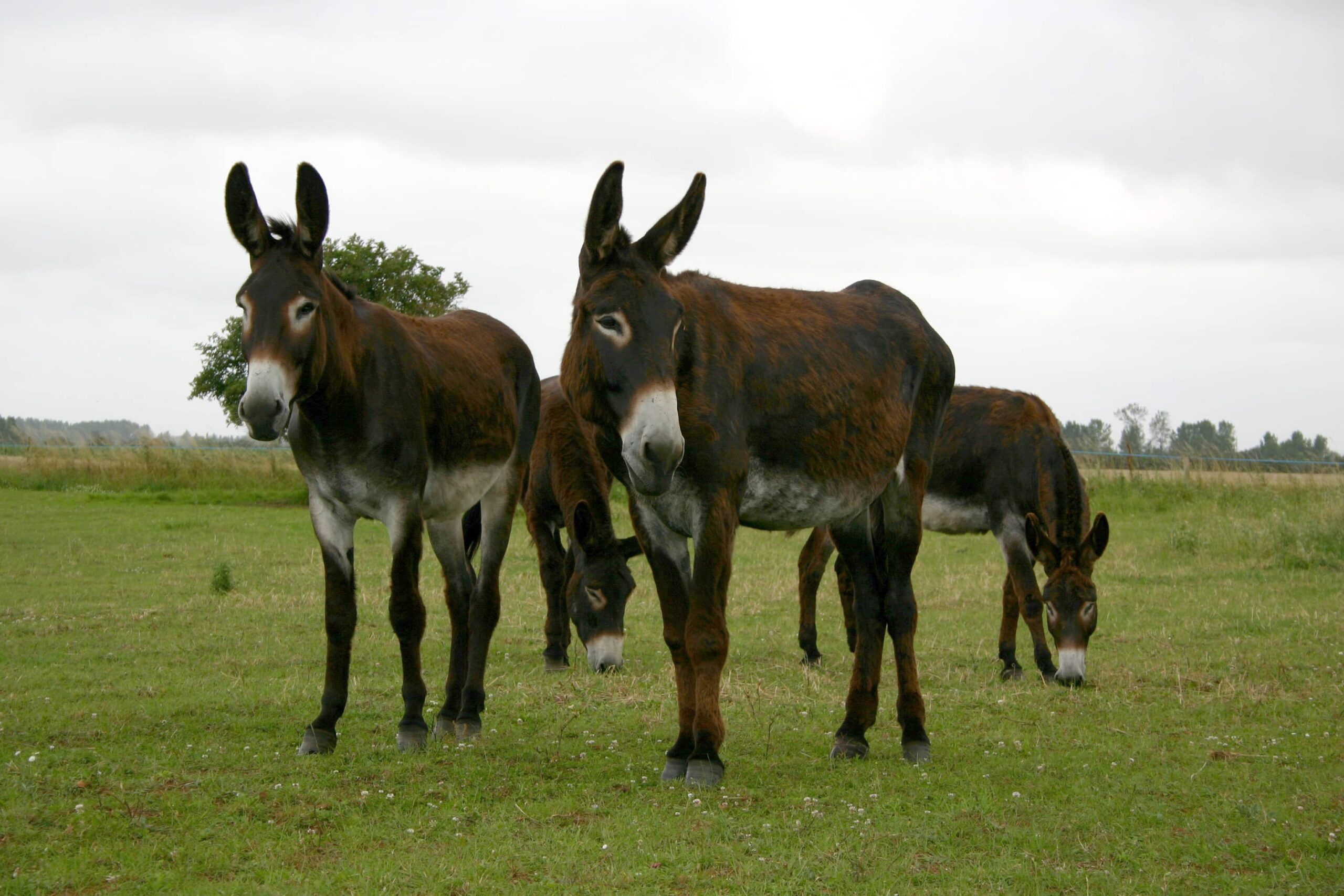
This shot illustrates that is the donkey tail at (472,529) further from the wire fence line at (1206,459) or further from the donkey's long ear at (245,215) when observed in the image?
the wire fence line at (1206,459)

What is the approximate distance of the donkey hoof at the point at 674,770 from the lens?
5.50 meters

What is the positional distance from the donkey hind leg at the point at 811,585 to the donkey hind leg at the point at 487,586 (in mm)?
3223

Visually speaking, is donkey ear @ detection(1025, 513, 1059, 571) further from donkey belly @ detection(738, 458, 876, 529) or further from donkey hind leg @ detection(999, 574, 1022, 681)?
donkey belly @ detection(738, 458, 876, 529)

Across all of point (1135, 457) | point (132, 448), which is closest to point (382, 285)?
point (132, 448)

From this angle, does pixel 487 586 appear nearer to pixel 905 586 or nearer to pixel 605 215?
pixel 905 586

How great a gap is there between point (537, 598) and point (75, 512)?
12720mm

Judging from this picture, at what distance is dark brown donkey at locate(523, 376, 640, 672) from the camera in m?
9.29

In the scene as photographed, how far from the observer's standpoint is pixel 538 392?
8.32 m

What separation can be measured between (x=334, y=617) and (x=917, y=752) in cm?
321

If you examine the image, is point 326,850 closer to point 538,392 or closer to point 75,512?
point 538,392

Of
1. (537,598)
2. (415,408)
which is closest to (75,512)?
(537,598)

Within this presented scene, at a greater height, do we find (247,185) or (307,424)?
(247,185)

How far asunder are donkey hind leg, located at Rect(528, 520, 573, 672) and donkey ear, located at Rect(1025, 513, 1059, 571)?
12.9ft

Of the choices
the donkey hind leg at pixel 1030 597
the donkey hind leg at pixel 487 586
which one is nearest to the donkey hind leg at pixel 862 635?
the donkey hind leg at pixel 487 586
